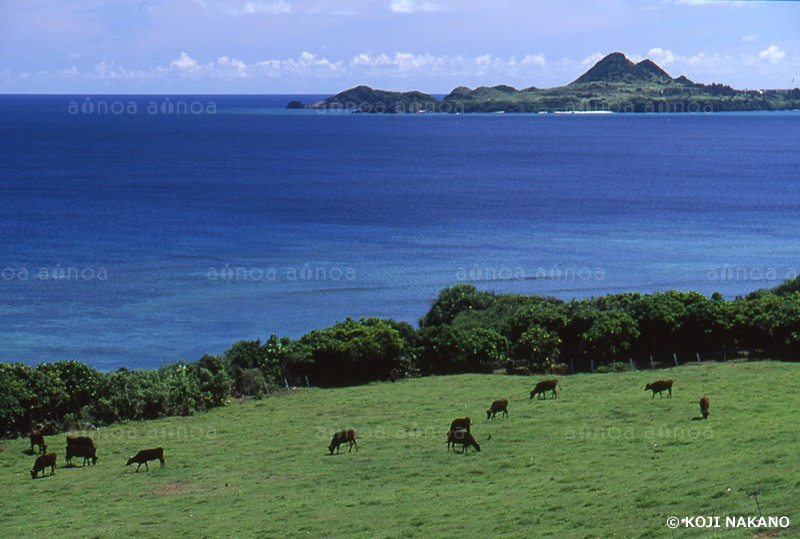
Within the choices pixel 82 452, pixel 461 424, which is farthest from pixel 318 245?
pixel 461 424

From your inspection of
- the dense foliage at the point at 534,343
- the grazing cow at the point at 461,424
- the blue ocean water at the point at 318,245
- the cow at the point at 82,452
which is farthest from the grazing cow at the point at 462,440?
the blue ocean water at the point at 318,245

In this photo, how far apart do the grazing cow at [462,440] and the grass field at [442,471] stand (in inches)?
19.9

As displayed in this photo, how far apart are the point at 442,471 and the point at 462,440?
3009 mm

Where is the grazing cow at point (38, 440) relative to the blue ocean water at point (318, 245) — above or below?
below

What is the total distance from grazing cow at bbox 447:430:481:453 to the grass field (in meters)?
0.51

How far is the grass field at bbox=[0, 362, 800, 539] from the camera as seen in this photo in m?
22.0

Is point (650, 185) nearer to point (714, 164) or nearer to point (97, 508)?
point (714, 164)

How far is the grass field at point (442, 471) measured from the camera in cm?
2197

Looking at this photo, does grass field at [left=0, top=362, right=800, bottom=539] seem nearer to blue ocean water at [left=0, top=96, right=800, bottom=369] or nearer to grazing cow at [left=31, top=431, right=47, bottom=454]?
grazing cow at [left=31, top=431, right=47, bottom=454]

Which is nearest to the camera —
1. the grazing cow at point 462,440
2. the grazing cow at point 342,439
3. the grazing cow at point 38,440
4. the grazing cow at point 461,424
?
the grazing cow at point 462,440

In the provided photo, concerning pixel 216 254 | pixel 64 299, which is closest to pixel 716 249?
pixel 216 254

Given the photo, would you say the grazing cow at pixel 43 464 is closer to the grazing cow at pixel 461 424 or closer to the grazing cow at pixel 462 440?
the grazing cow at pixel 462 440

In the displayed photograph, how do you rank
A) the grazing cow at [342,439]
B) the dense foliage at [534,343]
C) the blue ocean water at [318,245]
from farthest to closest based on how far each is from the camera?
the blue ocean water at [318,245]
the dense foliage at [534,343]
the grazing cow at [342,439]

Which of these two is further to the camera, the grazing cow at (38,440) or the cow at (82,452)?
the grazing cow at (38,440)
